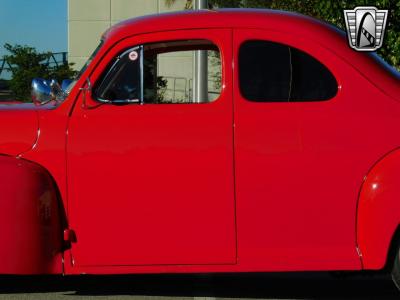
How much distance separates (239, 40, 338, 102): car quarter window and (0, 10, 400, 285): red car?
0.4 inches

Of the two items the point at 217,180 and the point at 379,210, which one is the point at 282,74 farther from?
the point at 379,210

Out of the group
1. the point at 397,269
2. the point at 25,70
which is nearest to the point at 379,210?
the point at 397,269

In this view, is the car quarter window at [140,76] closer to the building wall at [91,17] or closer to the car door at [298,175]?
the car door at [298,175]

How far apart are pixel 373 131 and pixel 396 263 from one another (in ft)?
2.79

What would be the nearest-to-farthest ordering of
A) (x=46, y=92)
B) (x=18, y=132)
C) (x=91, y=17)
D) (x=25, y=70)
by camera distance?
1. (x=18, y=132)
2. (x=46, y=92)
3. (x=25, y=70)
4. (x=91, y=17)

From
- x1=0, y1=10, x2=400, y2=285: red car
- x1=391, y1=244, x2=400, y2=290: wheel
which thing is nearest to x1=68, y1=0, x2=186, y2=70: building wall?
x1=0, y1=10, x2=400, y2=285: red car

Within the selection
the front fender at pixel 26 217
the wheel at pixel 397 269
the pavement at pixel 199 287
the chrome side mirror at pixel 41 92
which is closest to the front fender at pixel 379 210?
the wheel at pixel 397 269

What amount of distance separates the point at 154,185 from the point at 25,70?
16.5m

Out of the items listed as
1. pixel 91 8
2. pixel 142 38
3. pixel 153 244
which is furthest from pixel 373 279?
pixel 91 8

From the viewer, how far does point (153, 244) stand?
4.70 meters

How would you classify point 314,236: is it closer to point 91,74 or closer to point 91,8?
point 91,74

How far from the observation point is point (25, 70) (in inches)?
802

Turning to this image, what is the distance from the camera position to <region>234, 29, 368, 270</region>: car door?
4648mm

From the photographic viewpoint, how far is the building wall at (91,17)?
30.1 meters
